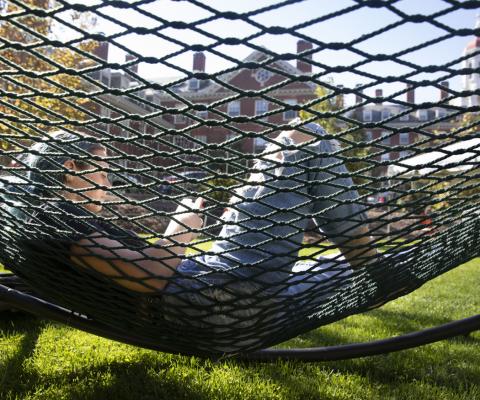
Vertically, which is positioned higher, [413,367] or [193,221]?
[193,221]

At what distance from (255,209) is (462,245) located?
0.55 meters

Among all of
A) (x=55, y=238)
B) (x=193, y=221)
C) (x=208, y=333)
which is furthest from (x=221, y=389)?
(x=55, y=238)

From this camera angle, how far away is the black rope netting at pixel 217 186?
0.70 m

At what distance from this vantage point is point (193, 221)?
126cm

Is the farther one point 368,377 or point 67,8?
point 368,377

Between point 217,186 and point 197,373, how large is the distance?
0.85 metres

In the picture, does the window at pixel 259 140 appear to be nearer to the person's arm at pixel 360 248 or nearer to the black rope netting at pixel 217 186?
the black rope netting at pixel 217 186

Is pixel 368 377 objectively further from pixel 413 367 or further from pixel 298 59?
pixel 298 59

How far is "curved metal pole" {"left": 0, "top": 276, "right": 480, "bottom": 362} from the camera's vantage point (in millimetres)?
1296

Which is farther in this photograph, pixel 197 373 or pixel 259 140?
pixel 259 140

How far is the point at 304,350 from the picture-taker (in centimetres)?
150

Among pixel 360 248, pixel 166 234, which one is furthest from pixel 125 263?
pixel 360 248

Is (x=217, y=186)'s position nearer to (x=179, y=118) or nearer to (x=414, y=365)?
(x=179, y=118)

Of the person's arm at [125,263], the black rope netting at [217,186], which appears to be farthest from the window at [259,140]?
the person's arm at [125,263]
